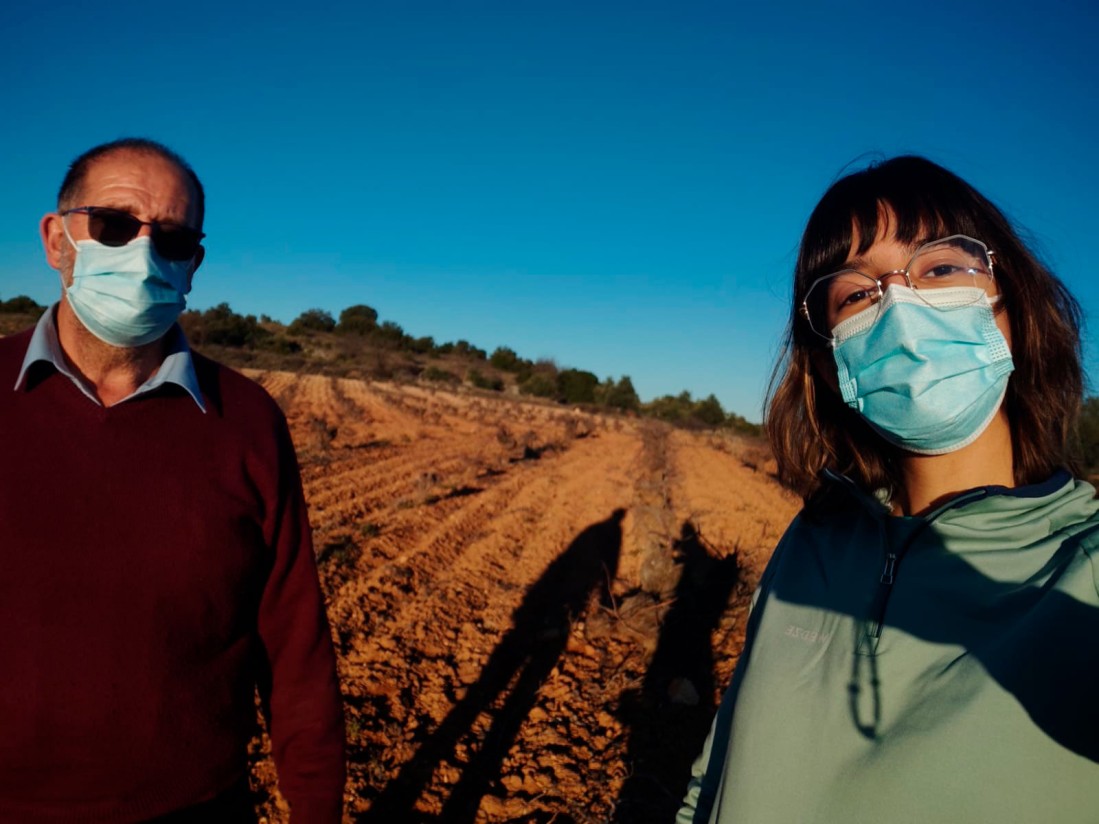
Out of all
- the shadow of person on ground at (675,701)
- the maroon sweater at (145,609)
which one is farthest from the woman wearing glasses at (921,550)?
the shadow of person on ground at (675,701)

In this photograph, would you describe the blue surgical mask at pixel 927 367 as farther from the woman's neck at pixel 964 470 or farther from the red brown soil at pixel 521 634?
the red brown soil at pixel 521 634

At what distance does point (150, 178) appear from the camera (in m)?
1.80

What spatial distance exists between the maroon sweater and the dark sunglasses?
40 centimetres

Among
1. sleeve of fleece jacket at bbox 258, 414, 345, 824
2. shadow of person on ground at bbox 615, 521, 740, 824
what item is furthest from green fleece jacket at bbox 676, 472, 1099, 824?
shadow of person on ground at bbox 615, 521, 740, 824

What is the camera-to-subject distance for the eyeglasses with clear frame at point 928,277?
149 cm

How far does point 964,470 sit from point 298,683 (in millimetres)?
1941

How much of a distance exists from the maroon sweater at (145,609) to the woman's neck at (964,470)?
1.77 m

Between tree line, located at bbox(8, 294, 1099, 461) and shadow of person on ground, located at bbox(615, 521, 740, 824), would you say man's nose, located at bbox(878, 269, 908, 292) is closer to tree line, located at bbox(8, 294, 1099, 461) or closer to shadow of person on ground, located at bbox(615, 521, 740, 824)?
shadow of person on ground, located at bbox(615, 521, 740, 824)

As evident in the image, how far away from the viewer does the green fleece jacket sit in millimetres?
938

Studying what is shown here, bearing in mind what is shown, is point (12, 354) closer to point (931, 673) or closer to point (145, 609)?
point (145, 609)

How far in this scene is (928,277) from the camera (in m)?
1.52

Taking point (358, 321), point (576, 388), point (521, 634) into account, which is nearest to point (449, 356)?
point (358, 321)

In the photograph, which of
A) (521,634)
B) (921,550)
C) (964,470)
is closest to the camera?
(921,550)

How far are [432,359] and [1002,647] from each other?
62.3 metres
